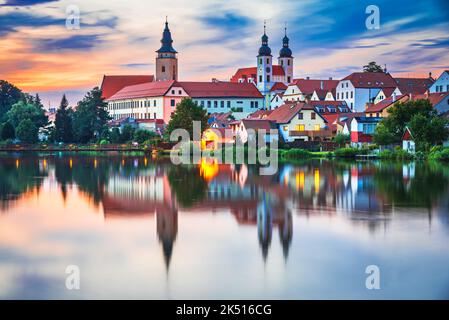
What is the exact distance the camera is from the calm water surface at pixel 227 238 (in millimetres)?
7152

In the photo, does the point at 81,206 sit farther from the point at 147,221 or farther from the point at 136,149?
the point at 136,149

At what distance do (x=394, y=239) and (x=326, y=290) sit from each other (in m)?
2.46

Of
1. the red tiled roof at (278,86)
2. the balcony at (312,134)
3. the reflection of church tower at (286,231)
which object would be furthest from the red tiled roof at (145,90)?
the reflection of church tower at (286,231)

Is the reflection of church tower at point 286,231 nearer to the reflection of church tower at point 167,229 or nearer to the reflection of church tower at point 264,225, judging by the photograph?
the reflection of church tower at point 264,225

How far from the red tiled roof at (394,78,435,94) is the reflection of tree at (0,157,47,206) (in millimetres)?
24665

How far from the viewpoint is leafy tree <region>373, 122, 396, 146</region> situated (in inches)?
1033

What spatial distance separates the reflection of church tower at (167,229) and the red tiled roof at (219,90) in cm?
3852

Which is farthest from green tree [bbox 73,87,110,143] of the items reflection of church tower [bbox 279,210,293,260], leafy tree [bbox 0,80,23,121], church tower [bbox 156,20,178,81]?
reflection of church tower [bbox 279,210,293,260]

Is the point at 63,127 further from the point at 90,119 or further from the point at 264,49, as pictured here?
the point at 264,49

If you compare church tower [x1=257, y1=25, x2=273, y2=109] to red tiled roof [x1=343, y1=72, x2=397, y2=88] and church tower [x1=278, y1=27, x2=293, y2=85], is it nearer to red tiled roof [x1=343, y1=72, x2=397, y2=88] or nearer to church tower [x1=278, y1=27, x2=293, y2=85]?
church tower [x1=278, y1=27, x2=293, y2=85]

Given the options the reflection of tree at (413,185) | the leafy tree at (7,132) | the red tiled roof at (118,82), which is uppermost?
the red tiled roof at (118,82)

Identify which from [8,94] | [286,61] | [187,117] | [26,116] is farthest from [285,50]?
[187,117]

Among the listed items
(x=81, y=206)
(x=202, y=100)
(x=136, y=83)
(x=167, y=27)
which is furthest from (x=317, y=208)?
(x=136, y=83)

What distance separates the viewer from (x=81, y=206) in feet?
41.3
